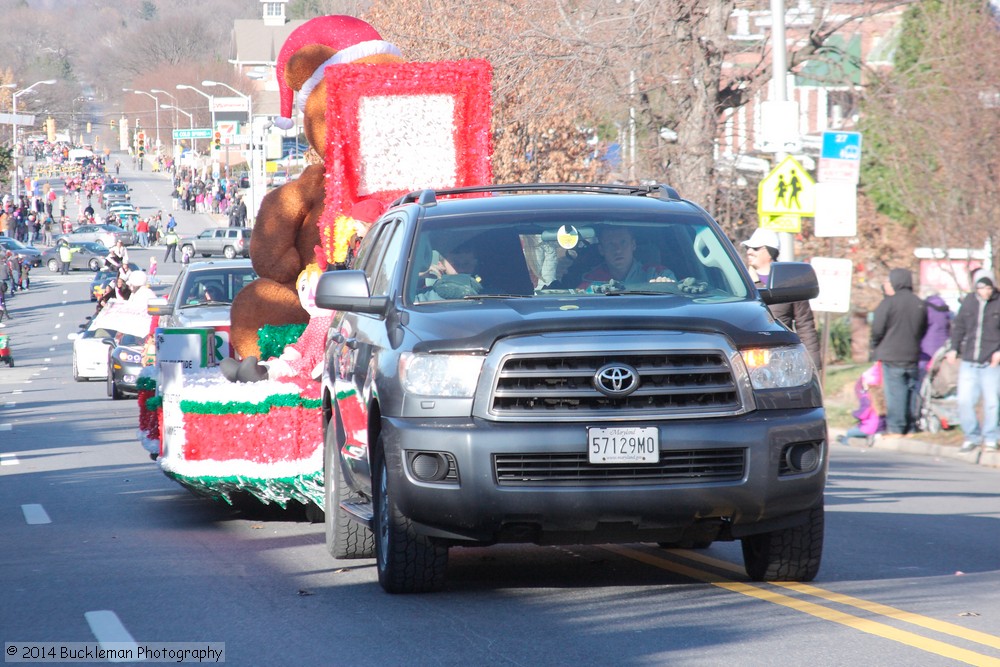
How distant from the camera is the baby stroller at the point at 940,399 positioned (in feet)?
60.4

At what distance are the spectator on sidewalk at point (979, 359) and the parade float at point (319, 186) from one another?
6464 mm

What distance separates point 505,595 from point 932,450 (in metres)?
11.0

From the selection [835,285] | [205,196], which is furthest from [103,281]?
[205,196]

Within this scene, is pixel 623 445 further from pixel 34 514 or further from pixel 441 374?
pixel 34 514

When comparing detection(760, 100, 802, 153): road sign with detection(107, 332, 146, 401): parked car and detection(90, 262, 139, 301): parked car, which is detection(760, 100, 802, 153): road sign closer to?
detection(107, 332, 146, 401): parked car

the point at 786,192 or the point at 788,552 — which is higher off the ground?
the point at 786,192

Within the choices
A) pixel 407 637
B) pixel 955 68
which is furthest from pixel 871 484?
pixel 955 68

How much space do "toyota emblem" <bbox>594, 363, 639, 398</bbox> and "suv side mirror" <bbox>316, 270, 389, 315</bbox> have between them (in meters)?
1.39

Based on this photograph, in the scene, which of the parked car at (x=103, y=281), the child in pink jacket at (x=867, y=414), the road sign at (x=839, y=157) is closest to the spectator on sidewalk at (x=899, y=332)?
the child in pink jacket at (x=867, y=414)

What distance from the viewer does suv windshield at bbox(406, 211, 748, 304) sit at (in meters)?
7.79

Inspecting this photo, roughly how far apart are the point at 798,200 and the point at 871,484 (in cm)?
736

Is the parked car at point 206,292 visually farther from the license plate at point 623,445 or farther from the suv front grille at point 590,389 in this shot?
the license plate at point 623,445

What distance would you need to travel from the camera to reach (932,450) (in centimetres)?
1755

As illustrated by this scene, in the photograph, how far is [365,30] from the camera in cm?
1313
